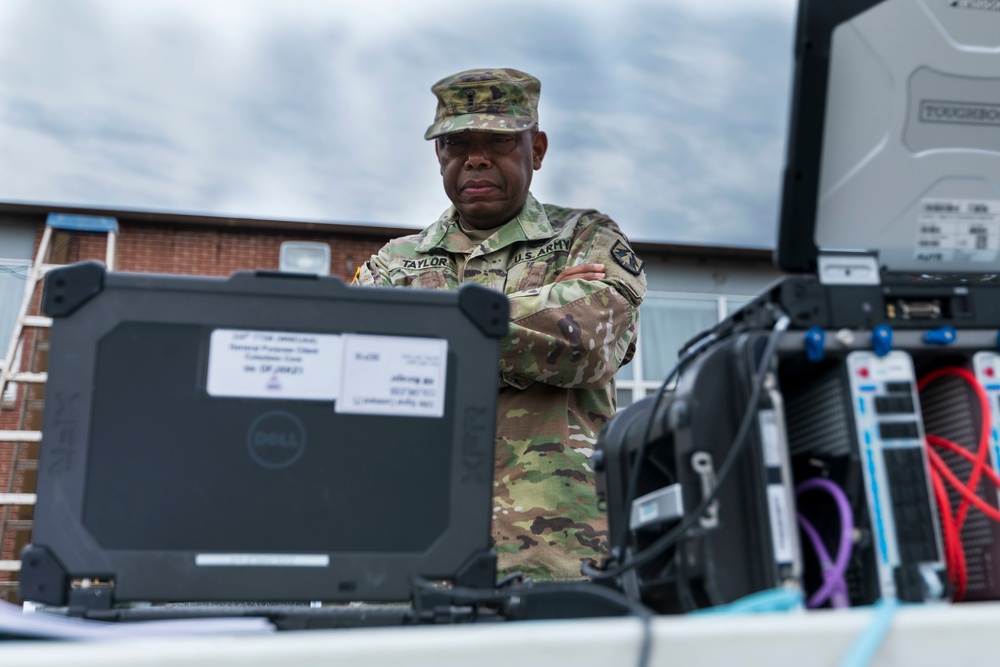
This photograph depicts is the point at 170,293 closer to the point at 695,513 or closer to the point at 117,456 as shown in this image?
the point at 117,456

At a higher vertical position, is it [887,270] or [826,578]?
[887,270]

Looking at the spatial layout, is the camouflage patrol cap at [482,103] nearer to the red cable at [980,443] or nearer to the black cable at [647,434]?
the black cable at [647,434]

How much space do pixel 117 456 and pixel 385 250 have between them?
140cm

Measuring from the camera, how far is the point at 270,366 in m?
1.13

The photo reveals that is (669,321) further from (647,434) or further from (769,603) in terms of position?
(769,603)

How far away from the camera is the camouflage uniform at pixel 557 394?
190cm

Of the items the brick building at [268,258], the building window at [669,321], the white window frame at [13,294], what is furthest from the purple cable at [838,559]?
the building window at [669,321]

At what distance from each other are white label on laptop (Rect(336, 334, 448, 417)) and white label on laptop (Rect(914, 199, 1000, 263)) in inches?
25.2

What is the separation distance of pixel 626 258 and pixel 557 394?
37 centimetres

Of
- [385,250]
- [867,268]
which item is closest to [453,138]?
[385,250]

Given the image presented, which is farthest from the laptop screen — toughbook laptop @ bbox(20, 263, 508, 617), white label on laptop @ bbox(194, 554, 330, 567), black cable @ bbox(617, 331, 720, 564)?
white label on laptop @ bbox(194, 554, 330, 567)

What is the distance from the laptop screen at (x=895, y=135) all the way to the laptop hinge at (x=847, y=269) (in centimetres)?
3

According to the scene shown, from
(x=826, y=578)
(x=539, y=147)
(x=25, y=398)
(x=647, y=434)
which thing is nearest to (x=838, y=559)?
(x=826, y=578)

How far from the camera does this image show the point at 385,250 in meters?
2.45
